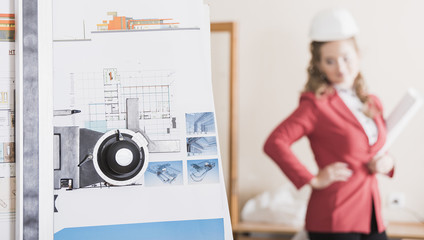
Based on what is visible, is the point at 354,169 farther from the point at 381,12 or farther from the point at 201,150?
the point at 381,12

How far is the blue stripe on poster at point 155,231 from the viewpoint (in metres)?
0.90

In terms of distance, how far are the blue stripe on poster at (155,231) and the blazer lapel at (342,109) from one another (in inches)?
31.7

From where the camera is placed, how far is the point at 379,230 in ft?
5.11

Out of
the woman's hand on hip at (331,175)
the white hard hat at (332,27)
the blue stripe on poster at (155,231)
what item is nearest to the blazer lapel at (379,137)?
the woman's hand on hip at (331,175)

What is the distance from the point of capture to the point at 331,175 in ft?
5.04

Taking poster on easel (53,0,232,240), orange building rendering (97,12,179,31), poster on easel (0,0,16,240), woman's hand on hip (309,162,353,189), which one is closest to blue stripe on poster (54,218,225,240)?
poster on easel (53,0,232,240)

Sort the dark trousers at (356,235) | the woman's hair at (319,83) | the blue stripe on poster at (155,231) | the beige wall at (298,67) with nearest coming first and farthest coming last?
the blue stripe on poster at (155,231)
the dark trousers at (356,235)
the woman's hair at (319,83)
the beige wall at (298,67)

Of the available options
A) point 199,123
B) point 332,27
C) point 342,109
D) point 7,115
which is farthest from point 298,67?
point 7,115

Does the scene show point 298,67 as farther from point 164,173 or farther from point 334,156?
point 164,173

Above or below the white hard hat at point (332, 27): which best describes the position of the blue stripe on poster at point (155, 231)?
below

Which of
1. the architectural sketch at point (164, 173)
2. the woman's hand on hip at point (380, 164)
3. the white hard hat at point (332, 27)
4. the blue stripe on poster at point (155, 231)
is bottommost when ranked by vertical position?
the blue stripe on poster at point (155, 231)

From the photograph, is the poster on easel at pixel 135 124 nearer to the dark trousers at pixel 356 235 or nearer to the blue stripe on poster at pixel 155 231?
the blue stripe on poster at pixel 155 231

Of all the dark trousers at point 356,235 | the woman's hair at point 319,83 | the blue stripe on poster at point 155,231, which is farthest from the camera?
the woman's hair at point 319,83

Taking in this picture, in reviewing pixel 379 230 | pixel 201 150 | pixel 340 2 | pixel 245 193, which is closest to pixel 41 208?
pixel 201 150
